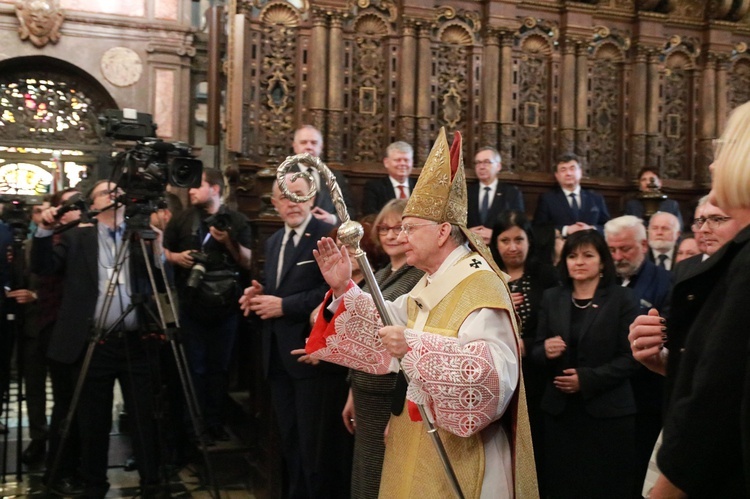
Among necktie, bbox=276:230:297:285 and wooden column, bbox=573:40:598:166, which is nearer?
necktie, bbox=276:230:297:285

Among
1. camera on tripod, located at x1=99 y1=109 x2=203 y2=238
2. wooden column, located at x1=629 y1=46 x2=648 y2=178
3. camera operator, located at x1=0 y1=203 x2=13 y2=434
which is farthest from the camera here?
wooden column, located at x1=629 y1=46 x2=648 y2=178

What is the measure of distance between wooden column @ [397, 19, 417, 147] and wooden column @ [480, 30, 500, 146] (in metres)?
0.64

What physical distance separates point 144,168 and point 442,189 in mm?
1964

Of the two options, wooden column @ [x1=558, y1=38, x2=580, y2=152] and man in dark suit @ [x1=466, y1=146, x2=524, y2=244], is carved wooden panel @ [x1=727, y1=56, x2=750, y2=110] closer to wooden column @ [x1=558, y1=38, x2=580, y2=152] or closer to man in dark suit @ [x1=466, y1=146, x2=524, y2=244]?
wooden column @ [x1=558, y1=38, x2=580, y2=152]

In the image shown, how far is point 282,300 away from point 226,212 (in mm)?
852

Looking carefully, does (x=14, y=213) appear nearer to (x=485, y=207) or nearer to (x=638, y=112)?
(x=485, y=207)

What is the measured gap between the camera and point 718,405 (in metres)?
1.45

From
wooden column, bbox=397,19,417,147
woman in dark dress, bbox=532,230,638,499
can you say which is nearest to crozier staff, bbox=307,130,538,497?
woman in dark dress, bbox=532,230,638,499

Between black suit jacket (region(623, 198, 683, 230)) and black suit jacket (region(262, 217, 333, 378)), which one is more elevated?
black suit jacket (region(623, 198, 683, 230))

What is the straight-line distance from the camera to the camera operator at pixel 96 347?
13.3 ft

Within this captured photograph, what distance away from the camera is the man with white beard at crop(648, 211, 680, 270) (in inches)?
178

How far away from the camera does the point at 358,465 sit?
3072 mm

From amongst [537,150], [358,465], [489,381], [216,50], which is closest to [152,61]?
[216,50]

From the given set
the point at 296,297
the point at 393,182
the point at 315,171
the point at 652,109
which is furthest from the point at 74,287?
the point at 652,109
